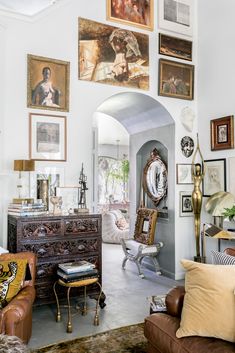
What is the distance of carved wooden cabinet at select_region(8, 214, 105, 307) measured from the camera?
3.64 metres

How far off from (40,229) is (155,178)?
8.95ft

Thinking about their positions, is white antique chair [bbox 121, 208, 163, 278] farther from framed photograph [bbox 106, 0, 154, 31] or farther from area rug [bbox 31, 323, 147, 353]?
framed photograph [bbox 106, 0, 154, 31]

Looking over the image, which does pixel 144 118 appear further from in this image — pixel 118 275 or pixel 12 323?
pixel 12 323

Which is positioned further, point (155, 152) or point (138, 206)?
point (138, 206)

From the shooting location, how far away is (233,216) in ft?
13.5

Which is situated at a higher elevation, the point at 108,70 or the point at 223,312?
the point at 108,70

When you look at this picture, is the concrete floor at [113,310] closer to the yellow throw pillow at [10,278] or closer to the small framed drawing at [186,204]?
the yellow throw pillow at [10,278]

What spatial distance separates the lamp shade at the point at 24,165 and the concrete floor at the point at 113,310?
1.71 metres

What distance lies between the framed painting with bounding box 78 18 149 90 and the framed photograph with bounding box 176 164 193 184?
1412 millimetres

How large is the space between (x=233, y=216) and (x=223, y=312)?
2182mm

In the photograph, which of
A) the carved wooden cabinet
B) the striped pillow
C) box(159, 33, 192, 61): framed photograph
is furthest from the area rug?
box(159, 33, 192, 61): framed photograph

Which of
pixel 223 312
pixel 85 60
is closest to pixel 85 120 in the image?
pixel 85 60

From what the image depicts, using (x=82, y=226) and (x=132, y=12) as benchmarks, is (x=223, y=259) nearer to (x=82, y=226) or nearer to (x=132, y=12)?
(x=82, y=226)

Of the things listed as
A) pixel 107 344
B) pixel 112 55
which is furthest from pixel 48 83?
pixel 107 344
